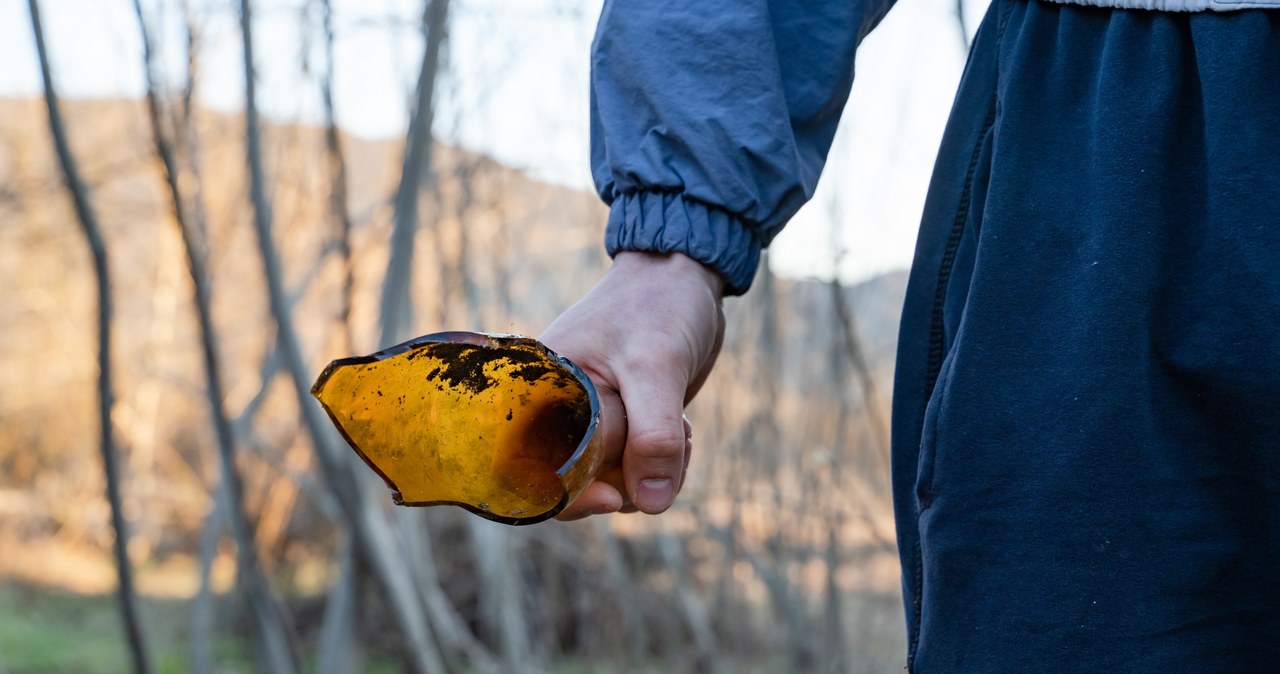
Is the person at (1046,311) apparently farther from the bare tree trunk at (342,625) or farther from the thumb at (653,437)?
the bare tree trunk at (342,625)

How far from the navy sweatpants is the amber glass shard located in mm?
264

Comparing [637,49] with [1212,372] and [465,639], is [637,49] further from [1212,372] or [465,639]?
[465,639]

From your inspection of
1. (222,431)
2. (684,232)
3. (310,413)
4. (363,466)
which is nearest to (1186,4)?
(684,232)

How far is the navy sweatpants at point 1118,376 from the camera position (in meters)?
0.65

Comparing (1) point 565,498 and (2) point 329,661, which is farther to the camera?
(2) point 329,661

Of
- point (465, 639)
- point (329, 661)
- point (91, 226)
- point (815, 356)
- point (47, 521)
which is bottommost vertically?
point (47, 521)

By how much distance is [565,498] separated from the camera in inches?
24.1

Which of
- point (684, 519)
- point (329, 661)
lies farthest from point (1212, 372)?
point (684, 519)

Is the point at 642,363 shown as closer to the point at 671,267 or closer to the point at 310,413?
the point at 671,267

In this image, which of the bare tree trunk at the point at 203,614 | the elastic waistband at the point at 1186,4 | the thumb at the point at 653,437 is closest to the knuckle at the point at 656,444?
the thumb at the point at 653,437

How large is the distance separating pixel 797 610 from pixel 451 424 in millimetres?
2892

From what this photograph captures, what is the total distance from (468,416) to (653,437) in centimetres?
12

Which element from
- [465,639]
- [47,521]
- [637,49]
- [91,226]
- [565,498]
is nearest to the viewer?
[565,498]

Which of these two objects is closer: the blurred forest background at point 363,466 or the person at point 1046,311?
the person at point 1046,311
